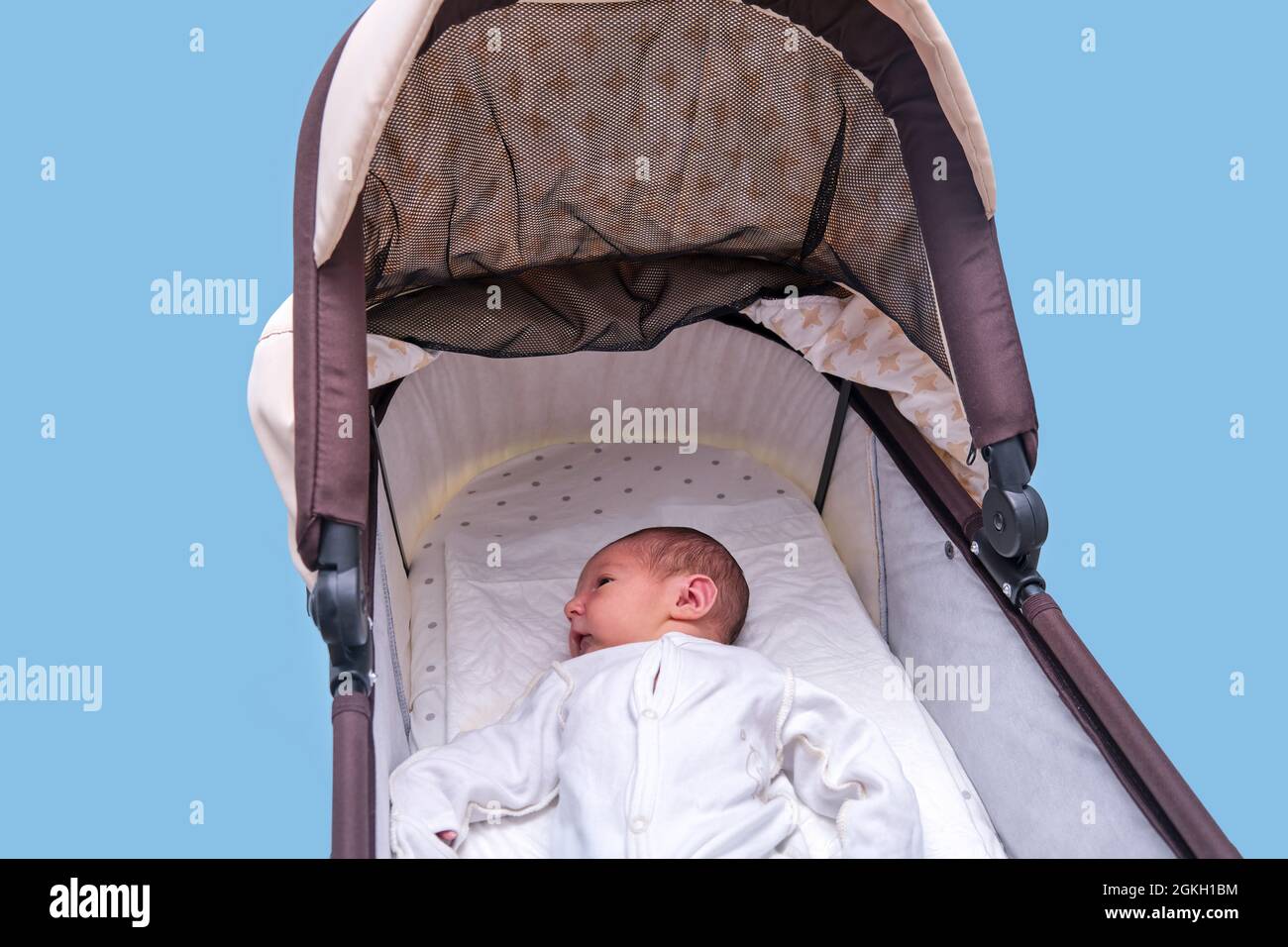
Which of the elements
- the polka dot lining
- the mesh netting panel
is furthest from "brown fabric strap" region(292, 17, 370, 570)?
the polka dot lining

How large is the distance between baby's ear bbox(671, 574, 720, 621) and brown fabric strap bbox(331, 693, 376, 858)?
1.79ft

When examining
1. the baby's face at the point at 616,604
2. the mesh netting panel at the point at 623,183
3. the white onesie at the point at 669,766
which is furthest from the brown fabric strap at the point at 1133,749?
the baby's face at the point at 616,604

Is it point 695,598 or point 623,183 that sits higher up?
point 623,183

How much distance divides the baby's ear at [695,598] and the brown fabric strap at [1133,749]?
1.56 feet

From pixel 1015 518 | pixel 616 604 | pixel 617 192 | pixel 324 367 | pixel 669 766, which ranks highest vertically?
pixel 617 192

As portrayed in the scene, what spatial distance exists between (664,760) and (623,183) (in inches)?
35.8

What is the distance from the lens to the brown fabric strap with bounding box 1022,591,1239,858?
1537mm

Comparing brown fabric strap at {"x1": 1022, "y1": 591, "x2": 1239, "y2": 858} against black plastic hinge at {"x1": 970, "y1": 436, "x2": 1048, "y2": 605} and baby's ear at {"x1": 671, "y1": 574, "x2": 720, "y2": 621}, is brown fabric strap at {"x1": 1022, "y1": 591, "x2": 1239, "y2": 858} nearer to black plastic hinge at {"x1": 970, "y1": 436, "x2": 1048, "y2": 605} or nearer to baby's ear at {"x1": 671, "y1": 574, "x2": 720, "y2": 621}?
black plastic hinge at {"x1": 970, "y1": 436, "x2": 1048, "y2": 605}

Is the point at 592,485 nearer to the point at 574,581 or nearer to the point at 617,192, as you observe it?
the point at 574,581

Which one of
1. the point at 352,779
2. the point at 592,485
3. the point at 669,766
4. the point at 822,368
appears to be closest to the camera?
the point at 352,779

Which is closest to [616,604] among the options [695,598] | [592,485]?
[695,598]

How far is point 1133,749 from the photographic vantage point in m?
1.64

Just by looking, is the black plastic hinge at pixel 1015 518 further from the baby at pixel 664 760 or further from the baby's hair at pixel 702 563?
the baby's hair at pixel 702 563
